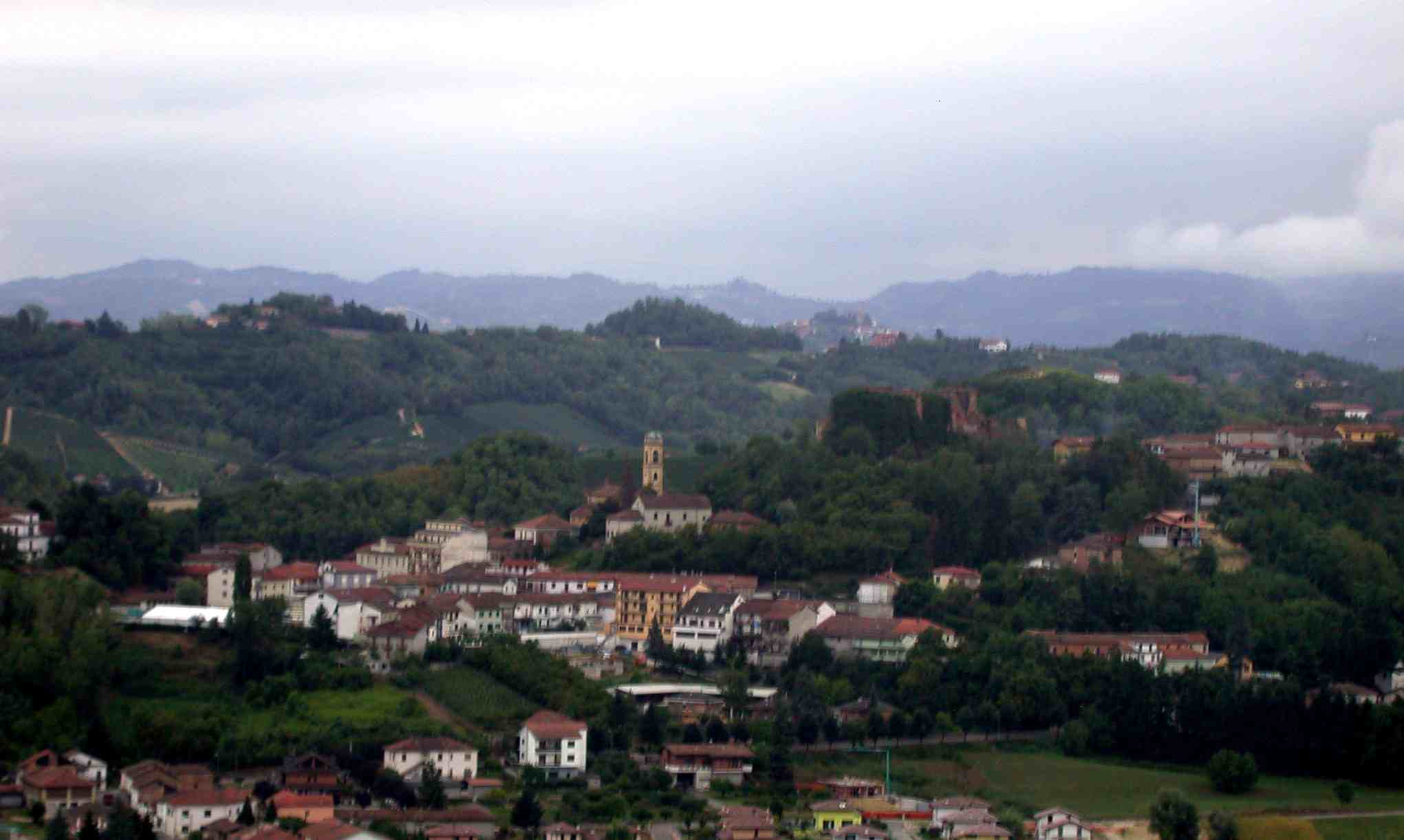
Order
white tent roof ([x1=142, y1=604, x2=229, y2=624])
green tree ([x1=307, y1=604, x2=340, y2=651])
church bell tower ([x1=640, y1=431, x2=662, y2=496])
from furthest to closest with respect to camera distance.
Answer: church bell tower ([x1=640, y1=431, x2=662, y2=496]) → white tent roof ([x1=142, y1=604, x2=229, y2=624]) → green tree ([x1=307, y1=604, x2=340, y2=651])

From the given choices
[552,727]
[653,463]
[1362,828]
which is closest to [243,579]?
[552,727]

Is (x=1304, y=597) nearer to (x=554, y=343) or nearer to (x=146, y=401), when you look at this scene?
(x=146, y=401)

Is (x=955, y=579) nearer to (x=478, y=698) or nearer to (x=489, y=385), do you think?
(x=478, y=698)

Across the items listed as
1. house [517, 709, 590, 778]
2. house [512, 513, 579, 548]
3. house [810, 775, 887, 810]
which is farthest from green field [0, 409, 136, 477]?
house [810, 775, 887, 810]

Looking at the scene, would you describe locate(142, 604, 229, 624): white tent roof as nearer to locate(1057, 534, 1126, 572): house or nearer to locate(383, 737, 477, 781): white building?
locate(383, 737, 477, 781): white building

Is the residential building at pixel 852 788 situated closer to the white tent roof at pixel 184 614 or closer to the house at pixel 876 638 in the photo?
the house at pixel 876 638

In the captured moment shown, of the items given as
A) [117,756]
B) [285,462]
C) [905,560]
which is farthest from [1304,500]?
[285,462]

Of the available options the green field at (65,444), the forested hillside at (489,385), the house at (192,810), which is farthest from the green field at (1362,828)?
the green field at (65,444)
